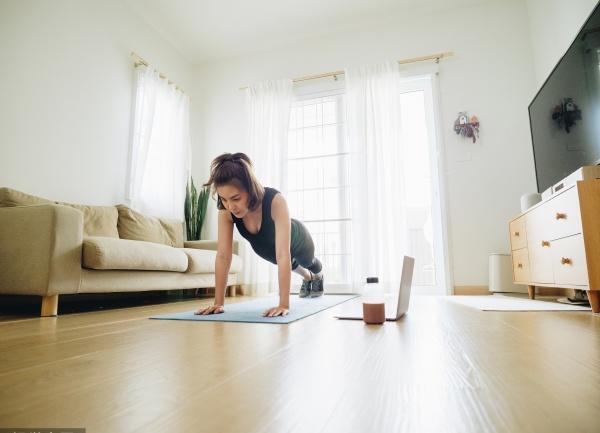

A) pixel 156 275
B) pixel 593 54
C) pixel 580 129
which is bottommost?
pixel 156 275

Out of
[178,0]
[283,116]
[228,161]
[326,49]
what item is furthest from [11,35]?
[326,49]

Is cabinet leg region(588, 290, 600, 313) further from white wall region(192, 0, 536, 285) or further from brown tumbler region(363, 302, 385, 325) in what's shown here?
white wall region(192, 0, 536, 285)

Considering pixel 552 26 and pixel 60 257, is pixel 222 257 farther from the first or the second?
pixel 552 26

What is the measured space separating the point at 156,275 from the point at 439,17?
13.2 feet

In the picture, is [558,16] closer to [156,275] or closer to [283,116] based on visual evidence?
[283,116]

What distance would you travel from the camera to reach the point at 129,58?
384cm

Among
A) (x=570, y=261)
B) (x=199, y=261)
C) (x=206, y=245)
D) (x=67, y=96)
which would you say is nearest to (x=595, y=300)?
(x=570, y=261)

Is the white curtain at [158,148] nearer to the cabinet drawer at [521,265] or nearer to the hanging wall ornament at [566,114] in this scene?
the cabinet drawer at [521,265]

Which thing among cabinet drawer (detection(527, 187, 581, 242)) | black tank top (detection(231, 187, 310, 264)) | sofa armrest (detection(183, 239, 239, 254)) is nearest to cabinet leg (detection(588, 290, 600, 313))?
cabinet drawer (detection(527, 187, 581, 242))

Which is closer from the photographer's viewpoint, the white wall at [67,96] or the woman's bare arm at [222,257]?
the woman's bare arm at [222,257]

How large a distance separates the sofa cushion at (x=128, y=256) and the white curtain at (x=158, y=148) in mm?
1214

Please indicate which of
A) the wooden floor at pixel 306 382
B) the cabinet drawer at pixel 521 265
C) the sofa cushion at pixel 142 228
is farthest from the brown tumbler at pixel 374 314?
the sofa cushion at pixel 142 228

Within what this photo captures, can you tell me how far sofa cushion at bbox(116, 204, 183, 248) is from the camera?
3212 millimetres

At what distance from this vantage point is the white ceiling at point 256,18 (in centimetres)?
394
